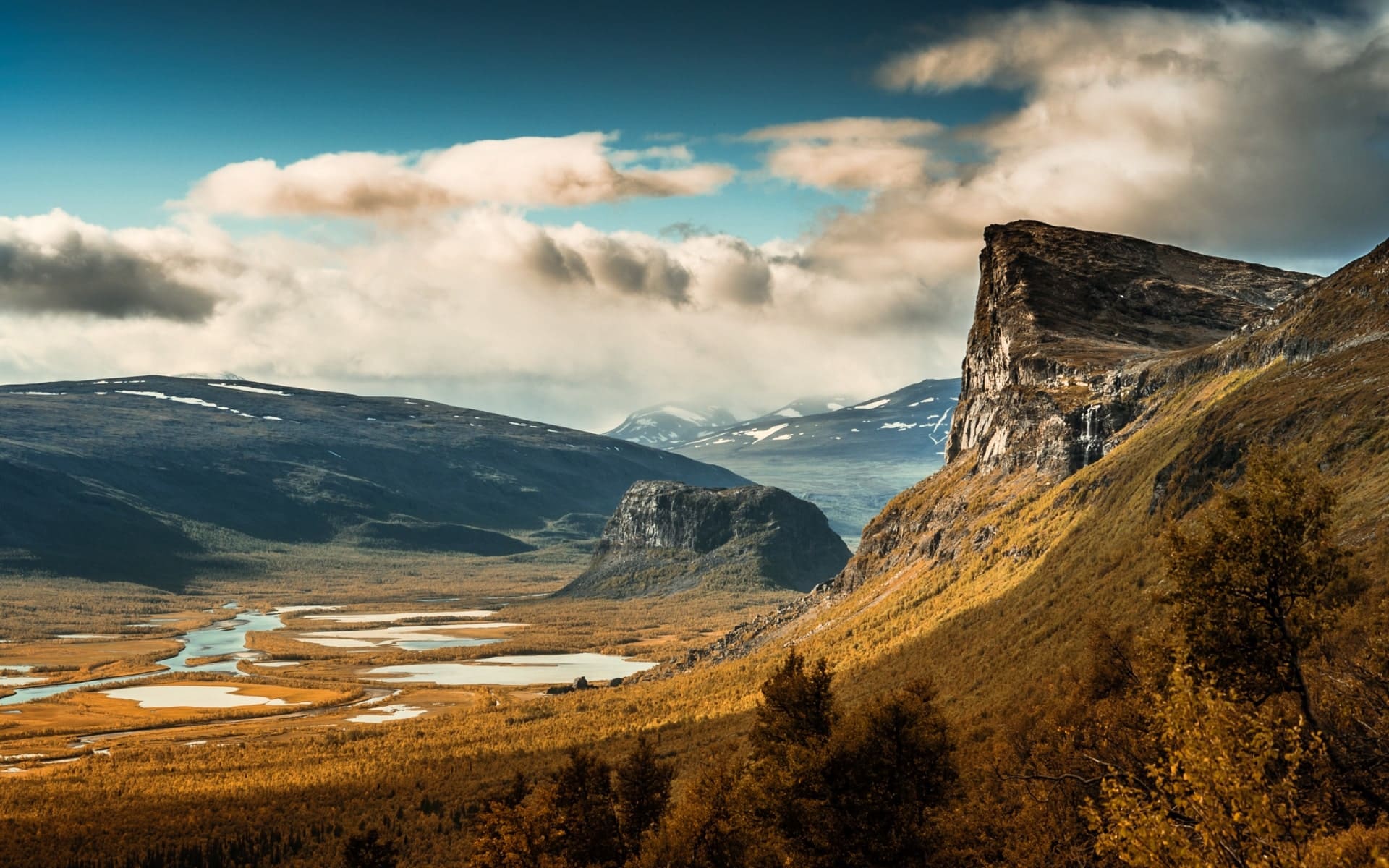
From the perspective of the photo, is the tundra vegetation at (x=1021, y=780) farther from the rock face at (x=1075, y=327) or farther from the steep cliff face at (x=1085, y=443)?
the rock face at (x=1075, y=327)

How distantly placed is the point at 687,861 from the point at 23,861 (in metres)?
47.7

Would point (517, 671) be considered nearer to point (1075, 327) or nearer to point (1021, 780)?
point (1075, 327)

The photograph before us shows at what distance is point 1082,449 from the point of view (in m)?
102

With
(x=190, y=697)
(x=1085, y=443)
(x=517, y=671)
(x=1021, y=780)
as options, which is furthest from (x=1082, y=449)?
(x=190, y=697)

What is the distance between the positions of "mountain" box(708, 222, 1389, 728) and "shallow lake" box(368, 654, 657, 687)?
3549 cm

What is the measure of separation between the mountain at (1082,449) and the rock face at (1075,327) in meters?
0.36

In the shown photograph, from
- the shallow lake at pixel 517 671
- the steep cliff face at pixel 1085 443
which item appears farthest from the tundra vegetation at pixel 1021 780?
the shallow lake at pixel 517 671

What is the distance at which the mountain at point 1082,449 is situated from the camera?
57344 mm

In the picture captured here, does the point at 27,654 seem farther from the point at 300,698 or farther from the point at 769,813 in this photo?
the point at 769,813

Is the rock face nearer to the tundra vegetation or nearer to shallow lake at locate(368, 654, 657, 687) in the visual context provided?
the tundra vegetation

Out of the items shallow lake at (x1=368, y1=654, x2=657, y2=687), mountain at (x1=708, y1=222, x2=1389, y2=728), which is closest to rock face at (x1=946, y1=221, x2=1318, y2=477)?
mountain at (x1=708, y1=222, x2=1389, y2=728)

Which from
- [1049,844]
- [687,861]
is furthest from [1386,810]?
[687,861]

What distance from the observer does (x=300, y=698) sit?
142625mm

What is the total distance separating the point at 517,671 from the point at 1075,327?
105 m
